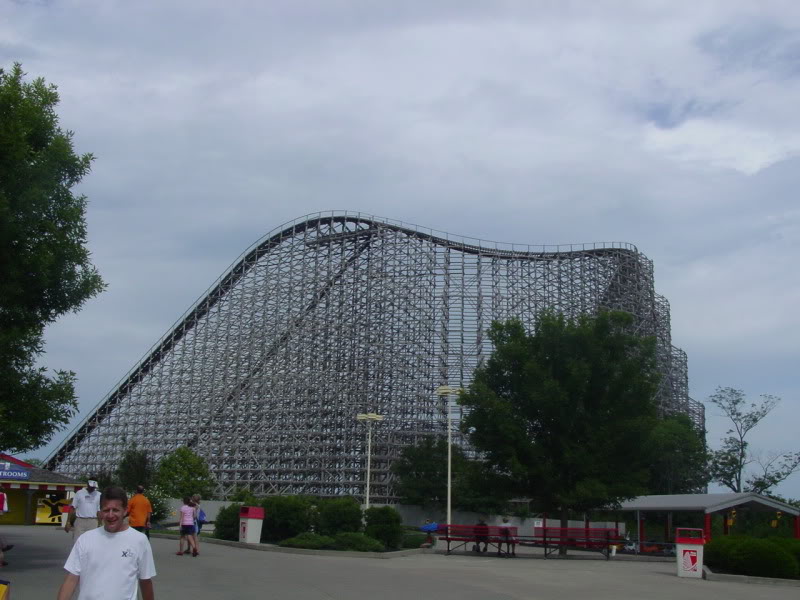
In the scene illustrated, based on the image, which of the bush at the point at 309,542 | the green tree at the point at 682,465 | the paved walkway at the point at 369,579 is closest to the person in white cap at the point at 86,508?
the paved walkway at the point at 369,579

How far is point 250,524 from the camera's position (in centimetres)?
2081

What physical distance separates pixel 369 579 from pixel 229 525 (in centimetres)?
1036

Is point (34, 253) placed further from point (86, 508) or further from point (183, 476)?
point (183, 476)

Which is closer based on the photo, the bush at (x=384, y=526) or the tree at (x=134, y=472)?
the bush at (x=384, y=526)

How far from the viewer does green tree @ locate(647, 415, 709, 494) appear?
48816mm

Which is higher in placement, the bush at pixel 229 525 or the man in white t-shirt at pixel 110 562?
the man in white t-shirt at pixel 110 562

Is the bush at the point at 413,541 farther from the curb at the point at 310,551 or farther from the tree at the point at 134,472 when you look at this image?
the tree at the point at 134,472

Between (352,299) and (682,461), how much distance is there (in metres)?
22.8

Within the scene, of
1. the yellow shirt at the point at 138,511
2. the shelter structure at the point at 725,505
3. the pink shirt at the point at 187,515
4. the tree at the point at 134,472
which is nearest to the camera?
the yellow shirt at the point at 138,511

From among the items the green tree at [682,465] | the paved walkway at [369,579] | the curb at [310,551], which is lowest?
the curb at [310,551]

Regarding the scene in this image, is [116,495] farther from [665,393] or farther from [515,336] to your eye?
[665,393]

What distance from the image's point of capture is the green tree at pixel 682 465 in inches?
1922

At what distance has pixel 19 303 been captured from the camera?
45.7 ft

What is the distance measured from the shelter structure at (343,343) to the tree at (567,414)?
12799mm
